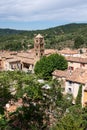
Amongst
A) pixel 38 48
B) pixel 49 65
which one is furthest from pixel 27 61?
pixel 49 65

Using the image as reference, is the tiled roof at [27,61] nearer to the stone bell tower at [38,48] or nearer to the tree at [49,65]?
the stone bell tower at [38,48]

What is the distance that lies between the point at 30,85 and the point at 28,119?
373 centimetres

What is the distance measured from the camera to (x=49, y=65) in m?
63.7

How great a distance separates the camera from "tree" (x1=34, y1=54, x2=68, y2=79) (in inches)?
2478

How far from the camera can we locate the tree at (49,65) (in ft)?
206

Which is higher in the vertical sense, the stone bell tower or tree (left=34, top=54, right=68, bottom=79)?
the stone bell tower

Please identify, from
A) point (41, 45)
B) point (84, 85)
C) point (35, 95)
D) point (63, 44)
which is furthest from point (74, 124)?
point (63, 44)

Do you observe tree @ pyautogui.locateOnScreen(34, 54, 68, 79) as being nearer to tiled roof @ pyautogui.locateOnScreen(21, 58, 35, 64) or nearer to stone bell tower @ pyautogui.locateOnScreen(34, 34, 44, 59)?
stone bell tower @ pyautogui.locateOnScreen(34, 34, 44, 59)

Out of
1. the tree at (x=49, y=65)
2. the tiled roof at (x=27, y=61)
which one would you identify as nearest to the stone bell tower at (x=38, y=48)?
the tiled roof at (x=27, y=61)

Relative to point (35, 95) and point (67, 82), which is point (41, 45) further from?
point (35, 95)

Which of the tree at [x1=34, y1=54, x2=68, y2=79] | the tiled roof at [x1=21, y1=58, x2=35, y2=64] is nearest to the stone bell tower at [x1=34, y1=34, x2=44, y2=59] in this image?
the tiled roof at [x1=21, y1=58, x2=35, y2=64]

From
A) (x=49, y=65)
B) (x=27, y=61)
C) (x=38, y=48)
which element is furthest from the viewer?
(x=27, y=61)

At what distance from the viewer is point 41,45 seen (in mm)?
77938

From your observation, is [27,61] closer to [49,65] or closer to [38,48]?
[38,48]
